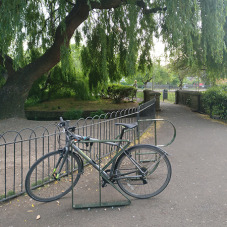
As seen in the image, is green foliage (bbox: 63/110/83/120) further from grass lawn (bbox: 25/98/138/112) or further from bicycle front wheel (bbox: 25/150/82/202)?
bicycle front wheel (bbox: 25/150/82/202)

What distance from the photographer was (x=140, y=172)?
400 centimetres

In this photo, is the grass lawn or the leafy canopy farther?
the grass lawn

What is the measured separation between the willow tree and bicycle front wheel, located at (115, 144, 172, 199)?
7.02 meters

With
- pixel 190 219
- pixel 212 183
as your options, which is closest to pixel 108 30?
pixel 212 183

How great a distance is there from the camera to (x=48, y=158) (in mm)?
3904

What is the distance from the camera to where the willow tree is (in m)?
10.1

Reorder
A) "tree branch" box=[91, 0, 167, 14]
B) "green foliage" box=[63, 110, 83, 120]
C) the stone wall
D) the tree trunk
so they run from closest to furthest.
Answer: "tree branch" box=[91, 0, 167, 14]
the tree trunk
"green foliage" box=[63, 110, 83, 120]
the stone wall

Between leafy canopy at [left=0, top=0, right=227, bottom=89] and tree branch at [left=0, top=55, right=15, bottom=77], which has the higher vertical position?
leafy canopy at [left=0, top=0, right=227, bottom=89]

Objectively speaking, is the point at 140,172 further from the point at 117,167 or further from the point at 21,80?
the point at 21,80

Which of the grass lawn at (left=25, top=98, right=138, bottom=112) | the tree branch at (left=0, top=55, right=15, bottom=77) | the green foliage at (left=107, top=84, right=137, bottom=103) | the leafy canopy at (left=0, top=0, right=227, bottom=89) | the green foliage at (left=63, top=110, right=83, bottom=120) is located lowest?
the green foliage at (left=63, top=110, right=83, bottom=120)

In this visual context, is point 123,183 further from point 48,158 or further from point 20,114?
point 20,114

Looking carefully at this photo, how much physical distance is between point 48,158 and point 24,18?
704 centimetres

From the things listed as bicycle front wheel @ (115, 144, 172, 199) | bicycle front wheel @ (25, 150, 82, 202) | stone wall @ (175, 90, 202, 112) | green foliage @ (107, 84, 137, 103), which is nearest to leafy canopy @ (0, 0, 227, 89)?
green foliage @ (107, 84, 137, 103)

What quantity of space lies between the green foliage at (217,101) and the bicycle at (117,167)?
8672 millimetres
